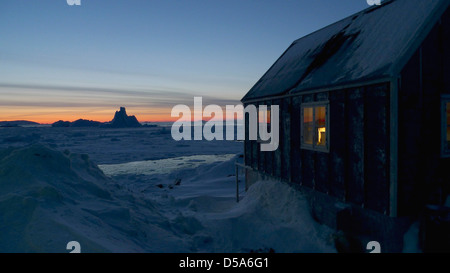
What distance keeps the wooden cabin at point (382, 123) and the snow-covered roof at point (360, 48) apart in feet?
0.12

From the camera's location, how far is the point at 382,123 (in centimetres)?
645

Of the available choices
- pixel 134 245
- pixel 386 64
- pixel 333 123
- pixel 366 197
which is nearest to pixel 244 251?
pixel 134 245

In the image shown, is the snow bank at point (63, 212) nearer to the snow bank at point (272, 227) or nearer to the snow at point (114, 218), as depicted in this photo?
the snow at point (114, 218)

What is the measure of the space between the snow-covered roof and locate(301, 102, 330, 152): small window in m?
0.67

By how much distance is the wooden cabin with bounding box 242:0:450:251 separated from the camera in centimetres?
632

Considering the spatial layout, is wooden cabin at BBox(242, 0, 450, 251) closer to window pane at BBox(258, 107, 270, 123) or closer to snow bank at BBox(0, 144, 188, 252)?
window pane at BBox(258, 107, 270, 123)

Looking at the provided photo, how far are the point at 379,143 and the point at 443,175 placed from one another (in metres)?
1.85

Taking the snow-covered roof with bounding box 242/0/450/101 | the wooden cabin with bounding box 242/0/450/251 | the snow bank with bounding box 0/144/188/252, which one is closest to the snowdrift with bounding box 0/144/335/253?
the snow bank with bounding box 0/144/188/252

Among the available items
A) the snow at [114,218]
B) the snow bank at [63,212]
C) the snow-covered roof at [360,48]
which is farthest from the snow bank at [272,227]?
the snow-covered roof at [360,48]
